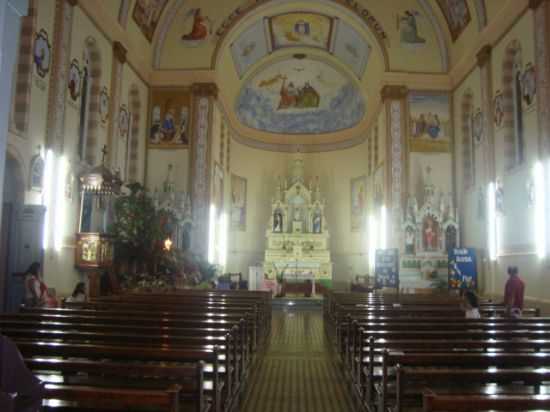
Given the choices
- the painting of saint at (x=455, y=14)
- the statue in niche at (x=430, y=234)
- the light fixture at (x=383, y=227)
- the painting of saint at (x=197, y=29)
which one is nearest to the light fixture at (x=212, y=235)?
the painting of saint at (x=197, y=29)

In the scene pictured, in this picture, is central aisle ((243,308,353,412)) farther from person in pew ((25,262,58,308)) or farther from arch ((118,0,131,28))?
arch ((118,0,131,28))

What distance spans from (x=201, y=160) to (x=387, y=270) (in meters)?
8.06

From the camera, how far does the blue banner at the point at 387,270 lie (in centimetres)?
1616

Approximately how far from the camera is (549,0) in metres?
12.4

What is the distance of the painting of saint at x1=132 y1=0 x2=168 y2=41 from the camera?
18.3 m

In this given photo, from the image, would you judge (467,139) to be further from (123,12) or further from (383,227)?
(123,12)

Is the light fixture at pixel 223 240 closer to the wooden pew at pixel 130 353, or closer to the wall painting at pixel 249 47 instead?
the wall painting at pixel 249 47

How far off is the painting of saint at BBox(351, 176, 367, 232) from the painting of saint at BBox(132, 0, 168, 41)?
1158cm

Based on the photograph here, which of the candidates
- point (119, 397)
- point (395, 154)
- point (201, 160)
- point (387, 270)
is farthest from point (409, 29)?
point (119, 397)

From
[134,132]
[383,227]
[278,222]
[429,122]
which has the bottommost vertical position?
[383,227]

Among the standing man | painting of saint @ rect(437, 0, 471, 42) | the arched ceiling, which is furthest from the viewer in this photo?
the arched ceiling

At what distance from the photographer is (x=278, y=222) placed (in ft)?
83.7

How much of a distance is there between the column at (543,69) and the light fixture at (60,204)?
11207mm

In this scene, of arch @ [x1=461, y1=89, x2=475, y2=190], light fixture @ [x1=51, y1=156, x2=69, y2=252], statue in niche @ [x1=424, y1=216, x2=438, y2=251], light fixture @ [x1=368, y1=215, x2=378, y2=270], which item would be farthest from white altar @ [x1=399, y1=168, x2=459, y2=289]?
light fixture @ [x1=51, y1=156, x2=69, y2=252]
